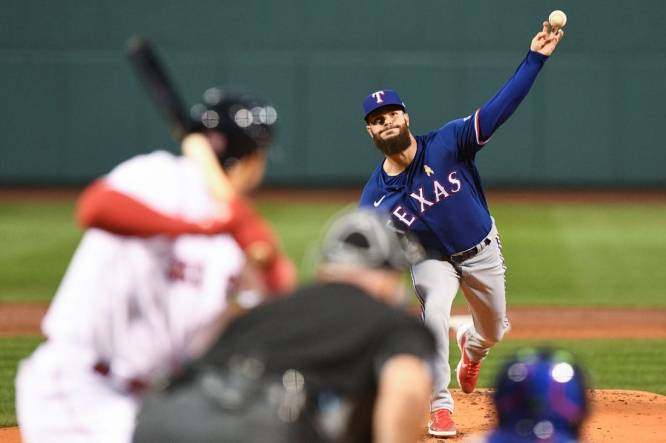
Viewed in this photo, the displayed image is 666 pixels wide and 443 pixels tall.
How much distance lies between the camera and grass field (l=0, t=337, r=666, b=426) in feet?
27.0

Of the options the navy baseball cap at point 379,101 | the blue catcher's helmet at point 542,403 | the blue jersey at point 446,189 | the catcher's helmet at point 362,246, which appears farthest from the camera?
the navy baseball cap at point 379,101

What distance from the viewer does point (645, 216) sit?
21.2 metres

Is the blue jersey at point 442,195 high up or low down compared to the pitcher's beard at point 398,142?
down

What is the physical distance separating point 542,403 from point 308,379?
562mm

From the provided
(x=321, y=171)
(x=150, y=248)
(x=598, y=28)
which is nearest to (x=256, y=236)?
(x=150, y=248)

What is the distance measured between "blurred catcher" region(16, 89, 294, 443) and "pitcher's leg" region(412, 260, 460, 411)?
11.1 feet

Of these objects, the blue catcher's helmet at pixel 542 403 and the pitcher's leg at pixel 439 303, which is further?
the pitcher's leg at pixel 439 303

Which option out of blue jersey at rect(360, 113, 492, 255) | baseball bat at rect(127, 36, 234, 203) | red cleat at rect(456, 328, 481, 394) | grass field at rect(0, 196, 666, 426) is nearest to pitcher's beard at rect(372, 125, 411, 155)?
blue jersey at rect(360, 113, 492, 255)

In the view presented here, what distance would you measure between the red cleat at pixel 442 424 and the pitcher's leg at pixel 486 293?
866 millimetres

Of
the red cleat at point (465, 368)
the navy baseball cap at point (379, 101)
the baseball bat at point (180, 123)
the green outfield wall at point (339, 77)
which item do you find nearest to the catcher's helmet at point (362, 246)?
the baseball bat at point (180, 123)

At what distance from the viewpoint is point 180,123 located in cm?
330

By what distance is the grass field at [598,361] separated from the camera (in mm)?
8234

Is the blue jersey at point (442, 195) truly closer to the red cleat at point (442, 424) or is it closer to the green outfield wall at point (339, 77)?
the red cleat at point (442, 424)

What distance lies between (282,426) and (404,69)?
72.9ft
